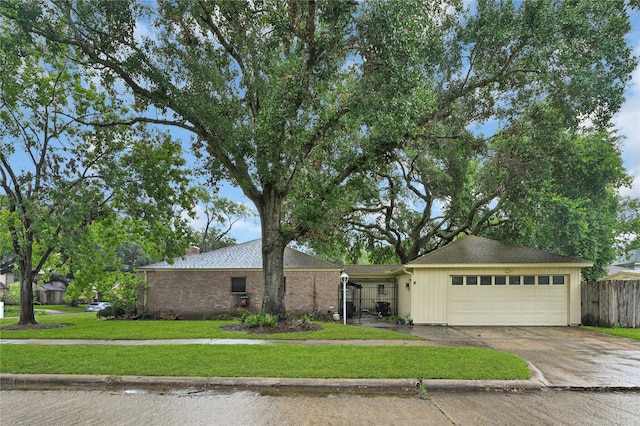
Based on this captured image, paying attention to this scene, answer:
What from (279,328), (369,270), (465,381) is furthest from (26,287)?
(465,381)

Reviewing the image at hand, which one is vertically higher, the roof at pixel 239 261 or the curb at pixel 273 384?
the roof at pixel 239 261

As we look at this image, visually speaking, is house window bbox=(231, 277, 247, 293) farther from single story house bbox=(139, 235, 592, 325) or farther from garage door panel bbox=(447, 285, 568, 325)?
garage door panel bbox=(447, 285, 568, 325)

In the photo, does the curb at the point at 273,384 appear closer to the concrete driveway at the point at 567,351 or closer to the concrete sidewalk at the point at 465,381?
the concrete sidewalk at the point at 465,381

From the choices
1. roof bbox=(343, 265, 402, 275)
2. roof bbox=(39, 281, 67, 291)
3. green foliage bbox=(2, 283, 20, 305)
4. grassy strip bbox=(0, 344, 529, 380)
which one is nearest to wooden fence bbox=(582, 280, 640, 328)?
grassy strip bbox=(0, 344, 529, 380)

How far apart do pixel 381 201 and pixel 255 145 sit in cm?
1389

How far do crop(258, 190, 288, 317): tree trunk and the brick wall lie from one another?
507cm

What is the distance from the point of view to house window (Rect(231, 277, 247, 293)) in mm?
20628

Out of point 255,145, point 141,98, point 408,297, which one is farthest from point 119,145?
point 408,297

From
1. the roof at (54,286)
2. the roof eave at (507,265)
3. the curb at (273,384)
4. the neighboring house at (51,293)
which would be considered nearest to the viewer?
the curb at (273,384)

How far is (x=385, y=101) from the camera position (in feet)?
38.1

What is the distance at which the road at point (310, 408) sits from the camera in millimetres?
5289

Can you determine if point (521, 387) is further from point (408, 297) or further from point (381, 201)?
point (381, 201)

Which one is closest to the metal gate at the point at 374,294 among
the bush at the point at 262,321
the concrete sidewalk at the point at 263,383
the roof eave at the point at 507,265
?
the roof eave at the point at 507,265

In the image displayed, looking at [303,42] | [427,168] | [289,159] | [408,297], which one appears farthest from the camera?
[427,168]
